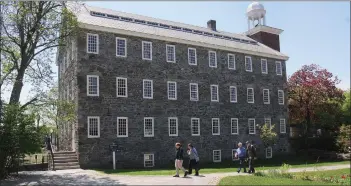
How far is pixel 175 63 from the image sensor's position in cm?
3009

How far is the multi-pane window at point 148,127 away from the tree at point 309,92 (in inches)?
761

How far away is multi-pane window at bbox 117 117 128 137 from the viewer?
26.2 meters

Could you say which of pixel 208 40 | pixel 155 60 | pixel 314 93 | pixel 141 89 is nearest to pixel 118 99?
pixel 141 89

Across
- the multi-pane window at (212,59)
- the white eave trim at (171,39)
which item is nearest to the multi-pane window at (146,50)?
the white eave trim at (171,39)

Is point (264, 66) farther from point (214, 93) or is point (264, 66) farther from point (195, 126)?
point (195, 126)

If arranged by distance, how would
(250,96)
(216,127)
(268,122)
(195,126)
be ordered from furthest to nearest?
(268,122)
(250,96)
(216,127)
(195,126)

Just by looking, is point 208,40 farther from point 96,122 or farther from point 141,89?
point 96,122

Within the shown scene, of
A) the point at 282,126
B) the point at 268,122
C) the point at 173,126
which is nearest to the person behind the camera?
the point at 173,126

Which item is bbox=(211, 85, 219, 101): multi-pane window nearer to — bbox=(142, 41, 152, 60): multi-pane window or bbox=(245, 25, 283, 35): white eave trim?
bbox=(142, 41, 152, 60): multi-pane window

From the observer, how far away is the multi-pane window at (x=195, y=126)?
30281 mm

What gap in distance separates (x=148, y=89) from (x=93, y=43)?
541cm

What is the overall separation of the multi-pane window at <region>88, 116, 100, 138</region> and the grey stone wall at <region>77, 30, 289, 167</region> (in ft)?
0.82

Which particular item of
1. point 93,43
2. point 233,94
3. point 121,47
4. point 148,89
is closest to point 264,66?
point 233,94

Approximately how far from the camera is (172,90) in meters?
29.6
